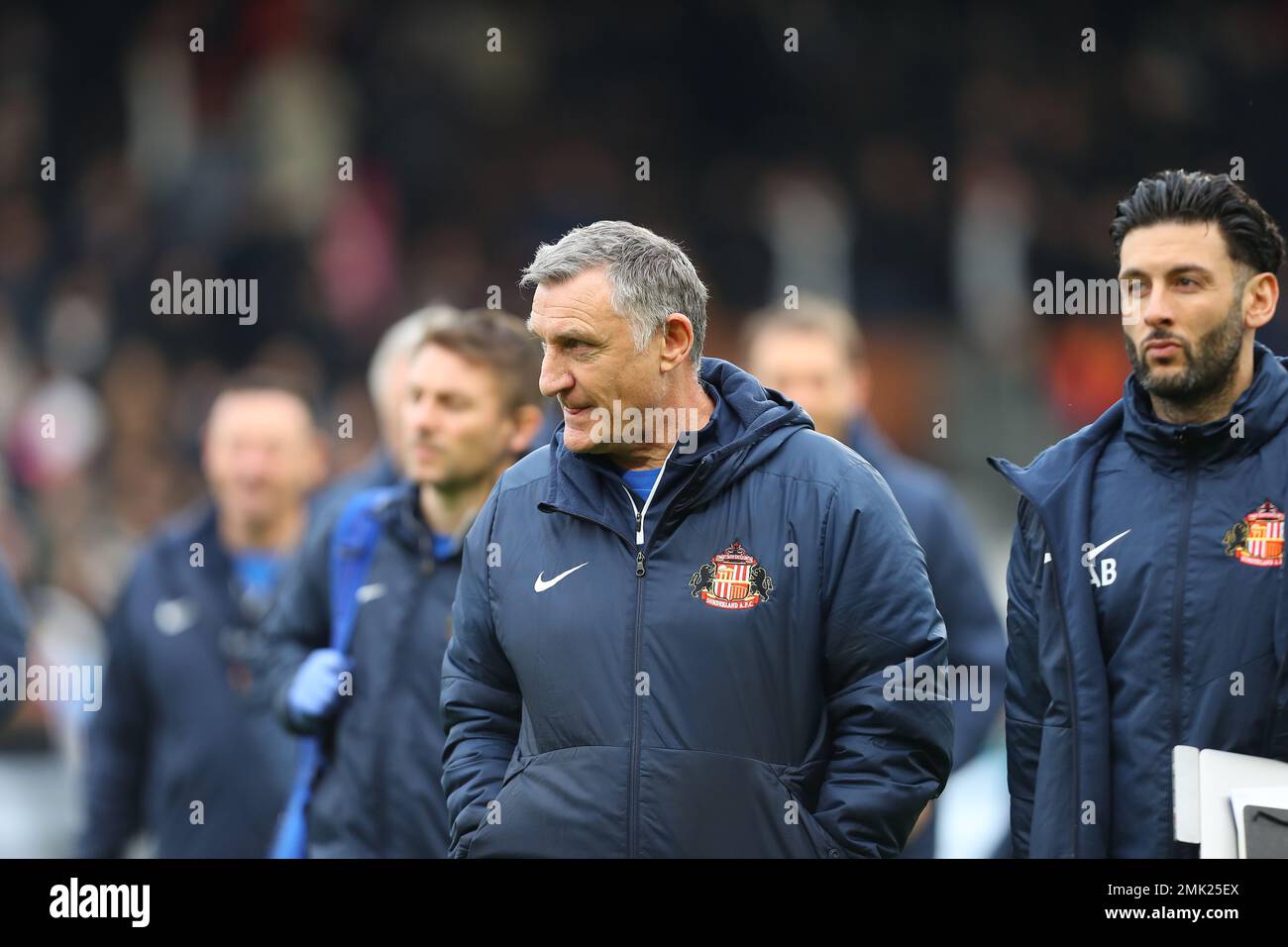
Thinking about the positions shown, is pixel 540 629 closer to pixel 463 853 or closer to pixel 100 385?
pixel 463 853

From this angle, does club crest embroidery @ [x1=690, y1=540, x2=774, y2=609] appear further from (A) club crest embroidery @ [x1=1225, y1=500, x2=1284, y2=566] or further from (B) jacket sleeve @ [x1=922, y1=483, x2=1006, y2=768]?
(B) jacket sleeve @ [x1=922, y1=483, x2=1006, y2=768]

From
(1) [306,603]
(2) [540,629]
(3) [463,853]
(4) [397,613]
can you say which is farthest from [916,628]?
(1) [306,603]

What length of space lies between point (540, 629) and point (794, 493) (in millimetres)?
529

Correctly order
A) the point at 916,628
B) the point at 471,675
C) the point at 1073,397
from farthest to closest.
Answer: the point at 1073,397 < the point at 471,675 < the point at 916,628

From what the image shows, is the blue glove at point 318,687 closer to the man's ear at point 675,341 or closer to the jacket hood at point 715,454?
the jacket hood at point 715,454

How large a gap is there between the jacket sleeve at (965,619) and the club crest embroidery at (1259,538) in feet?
7.17

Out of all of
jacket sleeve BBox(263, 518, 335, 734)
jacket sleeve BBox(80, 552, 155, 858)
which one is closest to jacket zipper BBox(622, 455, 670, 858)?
jacket sleeve BBox(263, 518, 335, 734)

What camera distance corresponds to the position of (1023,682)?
353cm

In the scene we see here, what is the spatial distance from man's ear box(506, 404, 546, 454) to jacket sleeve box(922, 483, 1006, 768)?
146cm

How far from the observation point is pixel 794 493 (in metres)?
3.35

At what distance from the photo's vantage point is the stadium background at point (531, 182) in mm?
11016

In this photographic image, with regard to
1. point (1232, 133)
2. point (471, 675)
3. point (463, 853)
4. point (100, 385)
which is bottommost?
point (463, 853)

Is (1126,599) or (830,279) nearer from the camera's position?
(1126,599)

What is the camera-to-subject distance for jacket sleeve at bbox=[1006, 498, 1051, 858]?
3.49 metres
